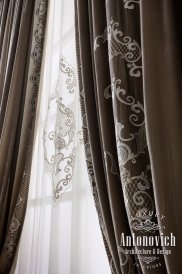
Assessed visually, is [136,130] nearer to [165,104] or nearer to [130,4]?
[165,104]

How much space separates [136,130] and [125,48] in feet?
0.86

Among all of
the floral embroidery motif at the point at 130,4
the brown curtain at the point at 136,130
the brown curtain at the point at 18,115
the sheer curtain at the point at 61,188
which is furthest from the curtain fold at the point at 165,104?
the brown curtain at the point at 18,115

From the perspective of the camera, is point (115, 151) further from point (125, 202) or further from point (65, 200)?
point (65, 200)

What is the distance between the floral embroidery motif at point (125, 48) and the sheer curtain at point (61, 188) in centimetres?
39

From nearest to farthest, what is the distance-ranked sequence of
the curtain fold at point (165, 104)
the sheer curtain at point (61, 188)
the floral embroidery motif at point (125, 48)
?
1. the curtain fold at point (165, 104)
2. the floral embroidery motif at point (125, 48)
3. the sheer curtain at point (61, 188)

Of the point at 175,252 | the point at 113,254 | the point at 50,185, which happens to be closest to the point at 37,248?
the point at 50,185

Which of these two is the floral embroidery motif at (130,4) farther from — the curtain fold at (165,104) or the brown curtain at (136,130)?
the curtain fold at (165,104)

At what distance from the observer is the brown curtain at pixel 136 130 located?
0.69 meters

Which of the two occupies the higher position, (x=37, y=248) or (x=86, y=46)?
(x=86, y=46)

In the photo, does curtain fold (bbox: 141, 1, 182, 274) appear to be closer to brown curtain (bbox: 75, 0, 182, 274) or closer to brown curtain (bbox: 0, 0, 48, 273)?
brown curtain (bbox: 75, 0, 182, 274)

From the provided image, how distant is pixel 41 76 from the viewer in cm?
151

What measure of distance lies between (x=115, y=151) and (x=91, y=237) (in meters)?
0.42

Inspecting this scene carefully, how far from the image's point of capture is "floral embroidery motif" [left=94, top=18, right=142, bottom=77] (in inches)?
33.6

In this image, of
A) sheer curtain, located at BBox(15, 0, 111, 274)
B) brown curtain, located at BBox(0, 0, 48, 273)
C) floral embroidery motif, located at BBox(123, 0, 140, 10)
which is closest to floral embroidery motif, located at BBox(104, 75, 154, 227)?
floral embroidery motif, located at BBox(123, 0, 140, 10)
